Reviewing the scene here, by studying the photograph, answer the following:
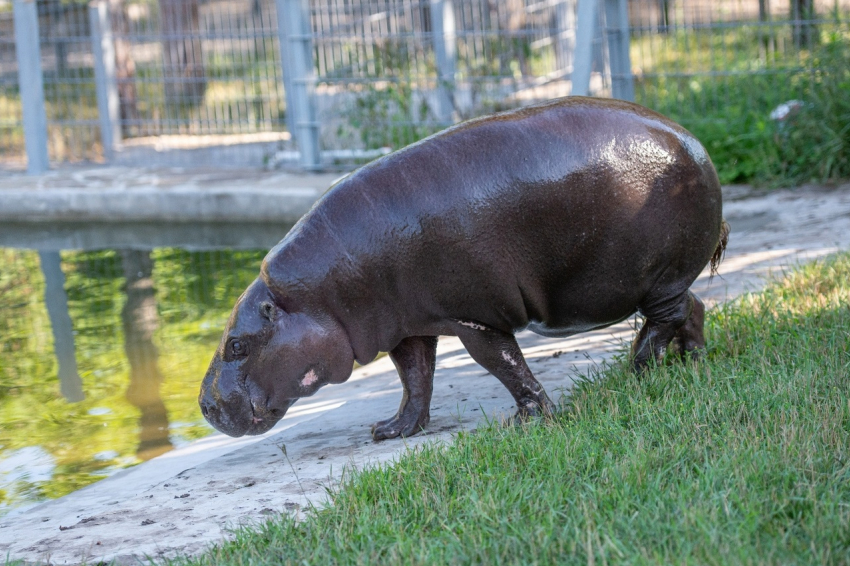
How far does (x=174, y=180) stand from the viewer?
37.3ft

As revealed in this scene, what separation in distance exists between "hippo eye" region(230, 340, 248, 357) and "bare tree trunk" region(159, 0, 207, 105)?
8.61 m

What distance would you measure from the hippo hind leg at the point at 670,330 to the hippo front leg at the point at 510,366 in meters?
0.57

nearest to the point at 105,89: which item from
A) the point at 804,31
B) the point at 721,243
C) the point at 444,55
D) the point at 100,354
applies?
the point at 444,55

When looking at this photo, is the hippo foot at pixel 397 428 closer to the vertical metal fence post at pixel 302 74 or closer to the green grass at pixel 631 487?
the green grass at pixel 631 487

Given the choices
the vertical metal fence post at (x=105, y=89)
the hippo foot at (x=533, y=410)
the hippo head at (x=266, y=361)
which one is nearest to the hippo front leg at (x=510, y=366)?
the hippo foot at (x=533, y=410)

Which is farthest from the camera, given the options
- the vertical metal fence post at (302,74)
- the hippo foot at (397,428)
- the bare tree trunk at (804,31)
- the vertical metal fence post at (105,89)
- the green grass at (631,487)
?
the vertical metal fence post at (105,89)

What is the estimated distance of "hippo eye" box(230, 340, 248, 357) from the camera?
4270 mm

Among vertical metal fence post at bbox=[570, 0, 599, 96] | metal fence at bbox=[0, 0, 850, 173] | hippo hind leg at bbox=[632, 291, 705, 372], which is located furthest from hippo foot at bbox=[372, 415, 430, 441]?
metal fence at bbox=[0, 0, 850, 173]

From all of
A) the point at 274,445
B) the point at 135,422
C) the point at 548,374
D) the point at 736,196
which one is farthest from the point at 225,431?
the point at 736,196

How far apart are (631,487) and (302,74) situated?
28.3ft

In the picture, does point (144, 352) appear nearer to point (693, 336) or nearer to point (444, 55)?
point (693, 336)

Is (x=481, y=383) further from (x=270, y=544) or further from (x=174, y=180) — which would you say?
(x=174, y=180)

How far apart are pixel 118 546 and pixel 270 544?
62 centimetres

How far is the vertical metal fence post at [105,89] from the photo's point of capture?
1340cm
